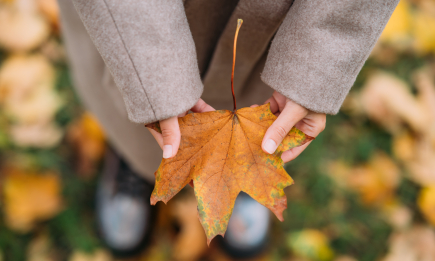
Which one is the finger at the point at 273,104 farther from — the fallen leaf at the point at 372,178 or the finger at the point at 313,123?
the fallen leaf at the point at 372,178

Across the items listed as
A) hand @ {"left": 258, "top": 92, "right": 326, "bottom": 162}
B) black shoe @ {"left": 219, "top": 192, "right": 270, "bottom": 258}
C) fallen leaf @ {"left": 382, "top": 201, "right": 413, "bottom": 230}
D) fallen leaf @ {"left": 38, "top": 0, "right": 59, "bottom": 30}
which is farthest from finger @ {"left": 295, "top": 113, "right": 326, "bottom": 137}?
fallen leaf @ {"left": 38, "top": 0, "right": 59, "bottom": 30}

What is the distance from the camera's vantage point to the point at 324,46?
626 mm

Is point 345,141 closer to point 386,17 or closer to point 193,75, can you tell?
point 386,17

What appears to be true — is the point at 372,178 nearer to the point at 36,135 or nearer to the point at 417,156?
the point at 417,156

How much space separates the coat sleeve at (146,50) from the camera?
0.58 m

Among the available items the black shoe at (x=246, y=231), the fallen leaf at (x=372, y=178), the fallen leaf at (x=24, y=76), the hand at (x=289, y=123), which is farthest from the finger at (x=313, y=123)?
the fallen leaf at (x=24, y=76)

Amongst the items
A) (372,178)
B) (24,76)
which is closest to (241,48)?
(372,178)

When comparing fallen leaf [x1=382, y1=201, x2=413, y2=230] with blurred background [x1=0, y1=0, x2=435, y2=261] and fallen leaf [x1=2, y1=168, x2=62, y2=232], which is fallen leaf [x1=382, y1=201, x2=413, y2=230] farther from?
fallen leaf [x1=2, y1=168, x2=62, y2=232]

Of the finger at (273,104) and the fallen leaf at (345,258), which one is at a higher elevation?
the finger at (273,104)

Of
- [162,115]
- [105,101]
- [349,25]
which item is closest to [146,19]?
[162,115]

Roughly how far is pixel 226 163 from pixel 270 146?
0.37ft

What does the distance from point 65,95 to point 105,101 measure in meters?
0.80

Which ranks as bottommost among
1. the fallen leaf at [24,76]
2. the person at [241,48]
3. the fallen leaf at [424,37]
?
the fallen leaf at [24,76]

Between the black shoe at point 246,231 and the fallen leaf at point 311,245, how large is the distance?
0.14 meters
